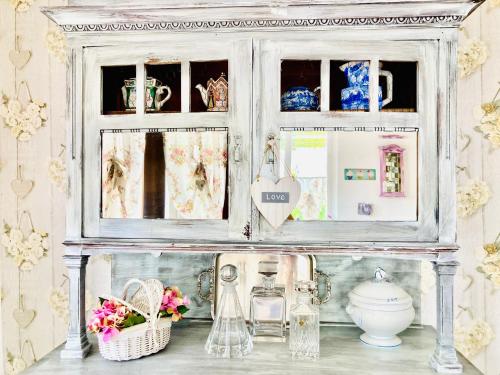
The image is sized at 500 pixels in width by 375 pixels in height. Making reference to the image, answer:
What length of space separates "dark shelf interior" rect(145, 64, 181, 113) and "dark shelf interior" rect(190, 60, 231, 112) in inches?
1.9

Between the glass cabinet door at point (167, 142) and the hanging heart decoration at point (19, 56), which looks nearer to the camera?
the glass cabinet door at point (167, 142)

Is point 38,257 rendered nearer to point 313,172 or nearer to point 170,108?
point 170,108

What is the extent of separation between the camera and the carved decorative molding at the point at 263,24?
1428mm

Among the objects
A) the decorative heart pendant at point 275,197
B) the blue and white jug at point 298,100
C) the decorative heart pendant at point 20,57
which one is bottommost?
the decorative heart pendant at point 275,197

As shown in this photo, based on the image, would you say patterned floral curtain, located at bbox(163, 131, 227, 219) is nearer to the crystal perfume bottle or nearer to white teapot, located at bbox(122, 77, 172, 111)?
white teapot, located at bbox(122, 77, 172, 111)

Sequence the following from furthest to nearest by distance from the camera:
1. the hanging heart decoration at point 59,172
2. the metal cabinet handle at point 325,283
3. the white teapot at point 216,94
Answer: the hanging heart decoration at point 59,172 → the metal cabinet handle at point 325,283 → the white teapot at point 216,94

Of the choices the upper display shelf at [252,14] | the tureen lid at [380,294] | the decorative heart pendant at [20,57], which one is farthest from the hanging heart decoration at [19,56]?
the tureen lid at [380,294]

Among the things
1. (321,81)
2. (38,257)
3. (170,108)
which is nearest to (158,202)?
(170,108)

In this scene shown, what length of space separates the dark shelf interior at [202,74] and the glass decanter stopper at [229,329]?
586 millimetres

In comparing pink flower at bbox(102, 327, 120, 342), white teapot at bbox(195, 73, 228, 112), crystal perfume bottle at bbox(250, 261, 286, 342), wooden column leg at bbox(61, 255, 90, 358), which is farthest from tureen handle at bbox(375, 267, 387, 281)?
wooden column leg at bbox(61, 255, 90, 358)

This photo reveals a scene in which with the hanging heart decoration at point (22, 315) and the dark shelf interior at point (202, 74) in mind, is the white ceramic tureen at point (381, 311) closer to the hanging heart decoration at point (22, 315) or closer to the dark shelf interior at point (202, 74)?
the dark shelf interior at point (202, 74)

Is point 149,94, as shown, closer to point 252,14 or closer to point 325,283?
point 252,14

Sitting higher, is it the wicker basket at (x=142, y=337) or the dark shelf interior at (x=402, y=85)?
the dark shelf interior at (x=402, y=85)

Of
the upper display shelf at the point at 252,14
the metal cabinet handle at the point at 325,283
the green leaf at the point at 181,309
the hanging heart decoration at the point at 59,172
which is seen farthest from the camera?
the hanging heart decoration at the point at 59,172
